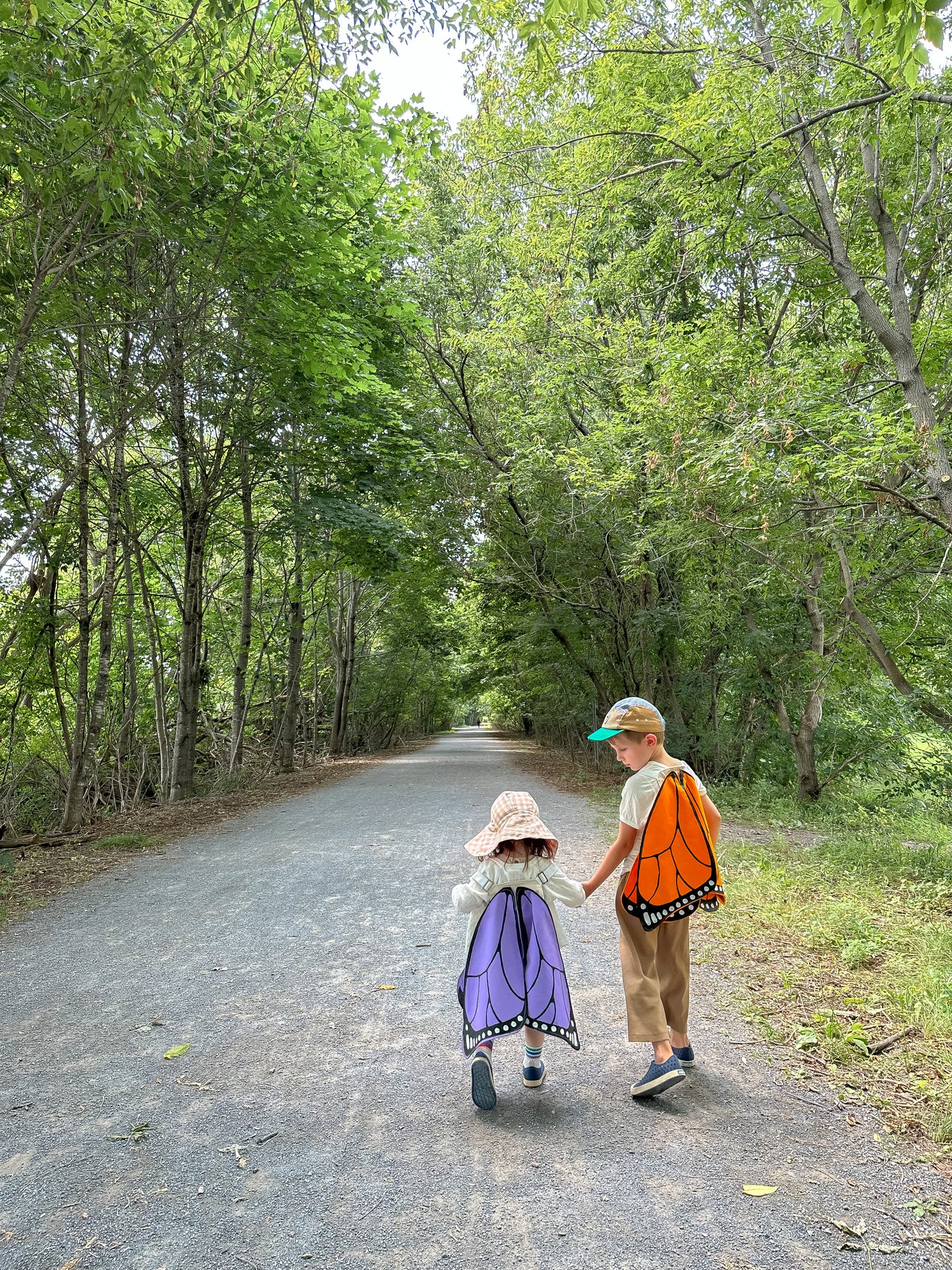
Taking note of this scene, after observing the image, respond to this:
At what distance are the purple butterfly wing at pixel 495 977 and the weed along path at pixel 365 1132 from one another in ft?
1.29

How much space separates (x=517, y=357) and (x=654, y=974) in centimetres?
1168

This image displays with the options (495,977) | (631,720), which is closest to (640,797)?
(631,720)

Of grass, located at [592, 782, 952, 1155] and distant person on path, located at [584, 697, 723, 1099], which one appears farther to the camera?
grass, located at [592, 782, 952, 1155]

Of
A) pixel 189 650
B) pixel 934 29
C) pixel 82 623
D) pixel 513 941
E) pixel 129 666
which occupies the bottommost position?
pixel 513 941

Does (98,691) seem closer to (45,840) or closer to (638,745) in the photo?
(45,840)

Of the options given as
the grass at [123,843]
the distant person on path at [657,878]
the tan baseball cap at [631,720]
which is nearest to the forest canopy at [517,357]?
the grass at [123,843]

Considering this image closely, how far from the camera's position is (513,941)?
3117 mm

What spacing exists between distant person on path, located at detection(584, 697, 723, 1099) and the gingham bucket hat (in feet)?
1.12

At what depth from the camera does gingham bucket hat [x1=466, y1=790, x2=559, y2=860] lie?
3096 mm

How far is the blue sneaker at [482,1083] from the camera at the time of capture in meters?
3.04

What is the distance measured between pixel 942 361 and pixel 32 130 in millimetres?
8690

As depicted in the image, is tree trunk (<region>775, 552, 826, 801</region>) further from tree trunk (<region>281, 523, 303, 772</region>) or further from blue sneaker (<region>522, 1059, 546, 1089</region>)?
tree trunk (<region>281, 523, 303, 772</region>)

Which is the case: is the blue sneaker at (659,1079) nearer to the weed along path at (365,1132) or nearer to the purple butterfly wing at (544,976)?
the weed along path at (365,1132)

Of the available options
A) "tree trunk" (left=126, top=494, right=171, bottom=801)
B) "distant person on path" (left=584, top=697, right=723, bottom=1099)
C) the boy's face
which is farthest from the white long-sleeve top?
"tree trunk" (left=126, top=494, right=171, bottom=801)
